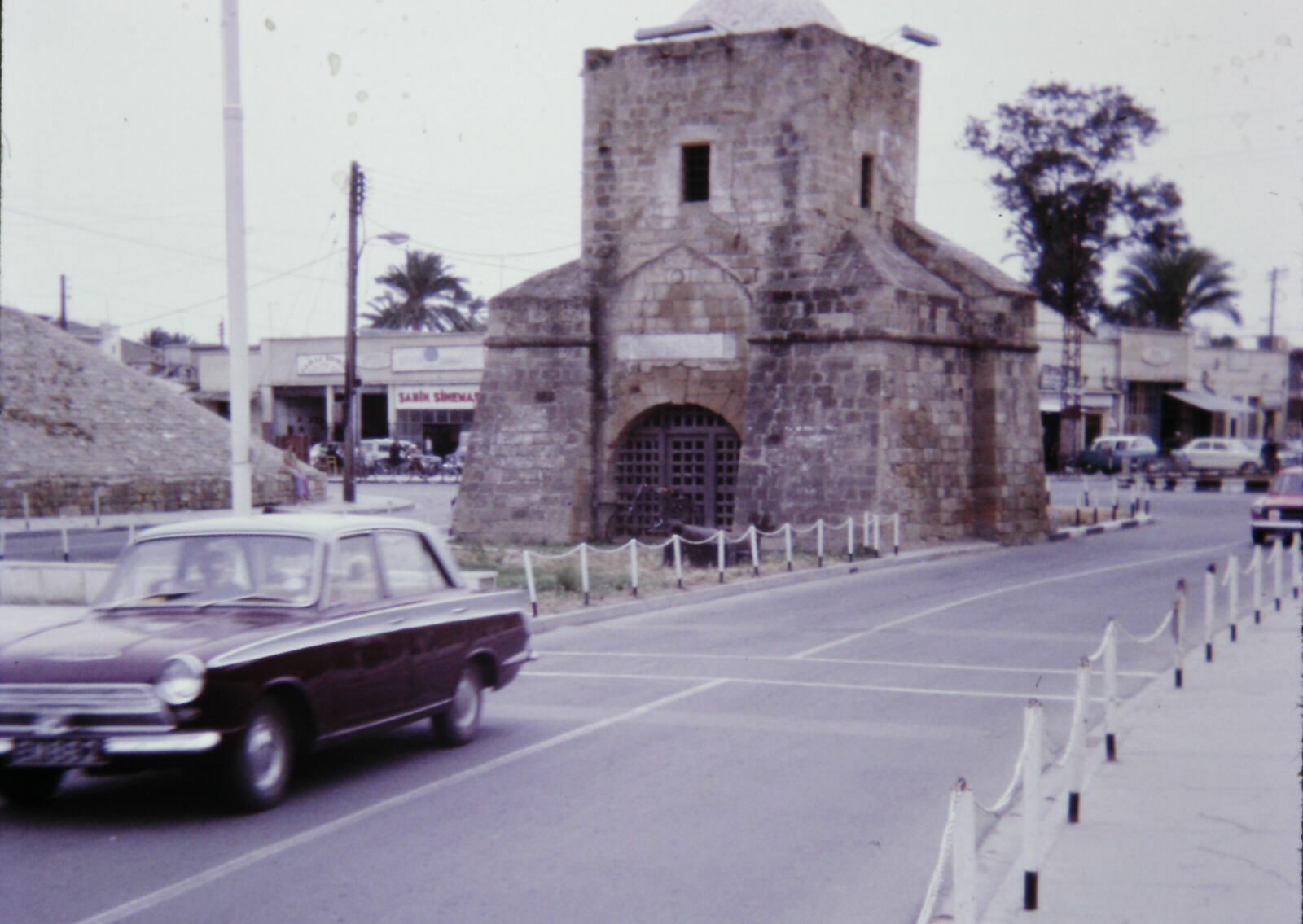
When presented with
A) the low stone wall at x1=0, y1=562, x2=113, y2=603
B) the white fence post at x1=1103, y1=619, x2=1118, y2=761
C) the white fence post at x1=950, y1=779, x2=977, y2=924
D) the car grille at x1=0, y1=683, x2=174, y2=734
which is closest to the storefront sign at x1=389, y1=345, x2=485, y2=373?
the low stone wall at x1=0, y1=562, x2=113, y2=603

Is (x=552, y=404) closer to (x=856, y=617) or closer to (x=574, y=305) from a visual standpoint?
(x=574, y=305)

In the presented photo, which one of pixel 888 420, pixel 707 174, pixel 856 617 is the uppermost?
pixel 707 174

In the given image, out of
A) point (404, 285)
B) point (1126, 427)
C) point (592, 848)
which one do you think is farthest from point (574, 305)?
point (1126, 427)

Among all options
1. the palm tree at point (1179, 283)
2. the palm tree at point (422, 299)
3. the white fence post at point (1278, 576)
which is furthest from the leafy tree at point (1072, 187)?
the white fence post at point (1278, 576)

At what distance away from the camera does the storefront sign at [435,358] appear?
165 feet

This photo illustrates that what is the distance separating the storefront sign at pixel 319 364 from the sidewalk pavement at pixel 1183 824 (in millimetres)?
45596

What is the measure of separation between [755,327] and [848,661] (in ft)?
42.8

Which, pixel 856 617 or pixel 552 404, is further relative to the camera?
pixel 552 404

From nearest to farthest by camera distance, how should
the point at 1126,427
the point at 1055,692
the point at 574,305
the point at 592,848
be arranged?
the point at 592,848 → the point at 1055,692 → the point at 574,305 → the point at 1126,427

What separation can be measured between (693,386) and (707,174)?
3.95m

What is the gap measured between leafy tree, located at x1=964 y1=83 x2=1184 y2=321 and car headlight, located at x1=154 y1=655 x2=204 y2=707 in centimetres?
5202

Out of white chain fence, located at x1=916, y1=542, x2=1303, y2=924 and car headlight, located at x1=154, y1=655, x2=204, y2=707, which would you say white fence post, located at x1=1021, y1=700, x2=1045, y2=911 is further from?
car headlight, located at x1=154, y1=655, x2=204, y2=707

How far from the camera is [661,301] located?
25.4 meters

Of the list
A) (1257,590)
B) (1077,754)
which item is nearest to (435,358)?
(1257,590)
